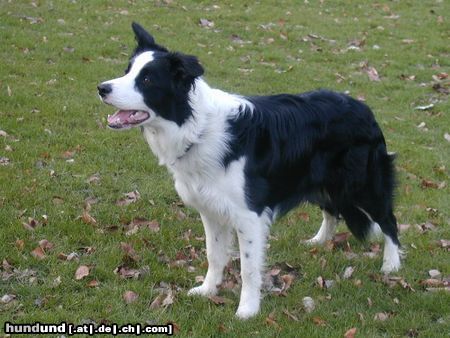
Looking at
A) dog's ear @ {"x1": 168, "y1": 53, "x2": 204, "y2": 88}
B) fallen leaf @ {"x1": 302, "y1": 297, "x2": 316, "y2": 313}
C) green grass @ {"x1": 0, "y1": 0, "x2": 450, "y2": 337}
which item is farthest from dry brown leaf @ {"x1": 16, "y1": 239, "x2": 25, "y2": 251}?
fallen leaf @ {"x1": 302, "y1": 297, "x2": 316, "y2": 313}

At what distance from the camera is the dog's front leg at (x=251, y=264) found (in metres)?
4.79

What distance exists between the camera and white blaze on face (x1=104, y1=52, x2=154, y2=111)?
4.24 m

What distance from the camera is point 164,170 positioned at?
7.47 metres

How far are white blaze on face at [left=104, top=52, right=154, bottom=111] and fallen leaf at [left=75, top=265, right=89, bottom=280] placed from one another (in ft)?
5.26

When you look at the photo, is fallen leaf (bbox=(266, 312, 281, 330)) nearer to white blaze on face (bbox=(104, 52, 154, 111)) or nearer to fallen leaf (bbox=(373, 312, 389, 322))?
fallen leaf (bbox=(373, 312, 389, 322))

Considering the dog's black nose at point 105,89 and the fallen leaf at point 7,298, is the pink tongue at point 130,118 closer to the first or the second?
the dog's black nose at point 105,89

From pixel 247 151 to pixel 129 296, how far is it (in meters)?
1.47

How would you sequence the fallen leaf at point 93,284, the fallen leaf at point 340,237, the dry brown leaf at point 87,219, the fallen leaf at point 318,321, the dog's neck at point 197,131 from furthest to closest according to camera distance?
1. the fallen leaf at point 340,237
2. the dry brown leaf at point 87,219
3. the fallen leaf at point 93,284
4. the fallen leaf at point 318,321
5. the dog's neck at point 197,131

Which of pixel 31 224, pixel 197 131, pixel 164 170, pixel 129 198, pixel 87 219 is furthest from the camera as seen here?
pixel 164 170

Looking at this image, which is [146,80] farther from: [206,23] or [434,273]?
[206,23]

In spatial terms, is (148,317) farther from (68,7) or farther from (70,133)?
(68,7)

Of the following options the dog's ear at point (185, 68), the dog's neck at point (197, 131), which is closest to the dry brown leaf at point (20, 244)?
the dog's neck at point (197, 131)

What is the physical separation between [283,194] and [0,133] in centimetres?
424

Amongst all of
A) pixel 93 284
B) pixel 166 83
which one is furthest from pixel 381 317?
pixel 166 83
